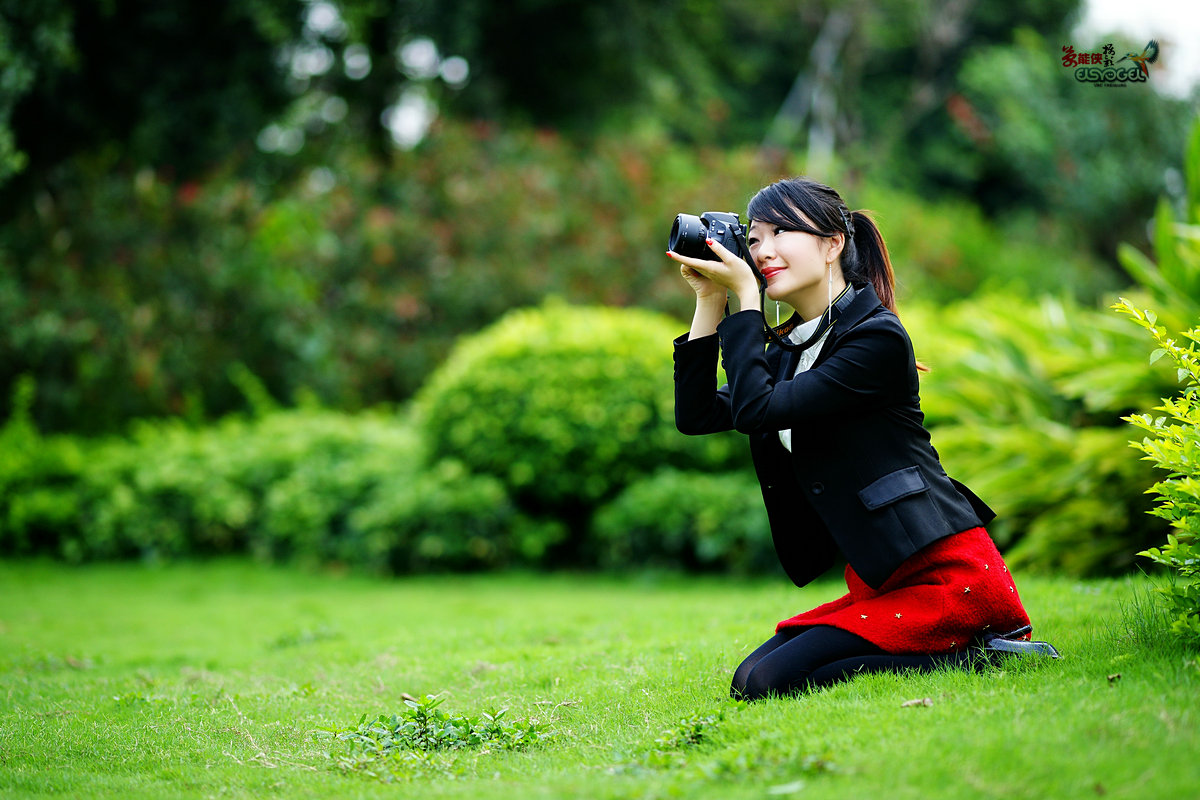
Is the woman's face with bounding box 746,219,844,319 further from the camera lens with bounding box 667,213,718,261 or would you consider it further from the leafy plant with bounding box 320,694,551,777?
the leafy plant with bounding box 320,694,551,777

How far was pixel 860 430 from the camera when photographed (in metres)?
3.43

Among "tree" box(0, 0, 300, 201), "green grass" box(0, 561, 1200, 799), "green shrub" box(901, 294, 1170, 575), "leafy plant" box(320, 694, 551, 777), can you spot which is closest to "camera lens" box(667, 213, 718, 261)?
"green grass" box(0, 561, 1200, 799)

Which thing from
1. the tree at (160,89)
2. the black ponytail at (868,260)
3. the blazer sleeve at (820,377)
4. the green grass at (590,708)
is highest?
the tree at (160,89)

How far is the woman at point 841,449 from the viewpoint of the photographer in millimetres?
3344

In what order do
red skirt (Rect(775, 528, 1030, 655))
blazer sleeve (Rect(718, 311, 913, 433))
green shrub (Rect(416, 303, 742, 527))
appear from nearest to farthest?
blazer sleeve (Rect(718, 311, 913, 433)) < red skirt (Rect(775, 528, 1030, 655)) < green shrub (Rect(416, 303, 742, 527))

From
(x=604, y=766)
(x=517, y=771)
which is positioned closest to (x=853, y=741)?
(x=604, y=766)

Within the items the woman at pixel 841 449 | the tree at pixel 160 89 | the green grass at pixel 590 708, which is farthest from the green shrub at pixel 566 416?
the woman at pixel 841 449

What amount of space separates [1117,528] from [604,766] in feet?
13.0

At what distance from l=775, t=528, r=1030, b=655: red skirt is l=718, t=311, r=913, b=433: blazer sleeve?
55cm

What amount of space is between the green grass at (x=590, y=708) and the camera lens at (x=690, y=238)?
4.80ft

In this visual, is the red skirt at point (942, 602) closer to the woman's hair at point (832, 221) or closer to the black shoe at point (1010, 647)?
the black shoe at point (1010, 647)

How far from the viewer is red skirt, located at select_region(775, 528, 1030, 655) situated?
3.43 meters

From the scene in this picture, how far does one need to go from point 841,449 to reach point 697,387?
A: 0.56m

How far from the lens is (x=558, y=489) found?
27.3 ft
